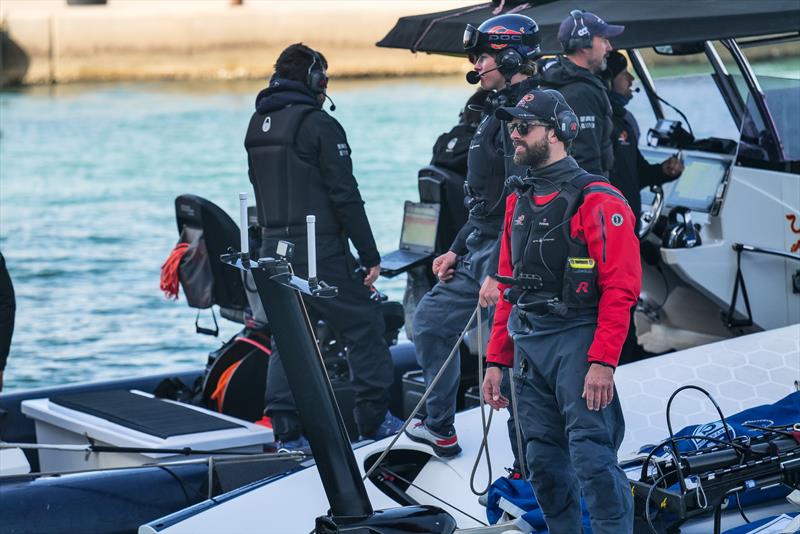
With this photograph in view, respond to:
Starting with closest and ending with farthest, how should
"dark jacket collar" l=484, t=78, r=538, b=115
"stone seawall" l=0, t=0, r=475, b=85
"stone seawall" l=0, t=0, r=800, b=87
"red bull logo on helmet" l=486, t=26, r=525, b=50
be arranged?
"dark jacket collar" l=484, t=78, r=538, b=115 < "red bull logo on helmet" l=486, t=26, r=525, b=50 < "stone seawall" l=0, t=0, r=800, b=87 < "stone seawall" l=0, t=0, r=475, b=85

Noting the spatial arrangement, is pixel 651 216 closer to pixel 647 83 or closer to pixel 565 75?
pixel 647 83

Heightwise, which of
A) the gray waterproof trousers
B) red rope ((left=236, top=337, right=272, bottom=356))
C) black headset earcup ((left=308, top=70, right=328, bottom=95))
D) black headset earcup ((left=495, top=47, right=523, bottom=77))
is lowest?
red rope ((left=236, top=337, right=272, bottom=356))

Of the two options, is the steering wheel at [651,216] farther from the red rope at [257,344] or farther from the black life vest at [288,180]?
the red rope at [257,344]

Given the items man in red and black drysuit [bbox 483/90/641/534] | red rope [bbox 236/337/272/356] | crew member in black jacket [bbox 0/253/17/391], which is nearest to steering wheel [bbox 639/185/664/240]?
red rope [bbox 236/337/272/356]

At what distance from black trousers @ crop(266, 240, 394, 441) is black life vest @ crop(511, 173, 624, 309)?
198 centimetres

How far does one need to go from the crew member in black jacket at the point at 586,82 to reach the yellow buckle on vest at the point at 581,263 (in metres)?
1.24

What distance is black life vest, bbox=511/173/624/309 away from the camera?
3.96 m

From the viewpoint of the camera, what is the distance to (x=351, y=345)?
6.10 metres

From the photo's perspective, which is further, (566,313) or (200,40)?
(200,40)

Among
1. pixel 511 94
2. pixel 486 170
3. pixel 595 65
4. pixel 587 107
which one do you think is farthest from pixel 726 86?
pixel 511 94

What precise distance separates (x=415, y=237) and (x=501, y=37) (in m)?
1.84

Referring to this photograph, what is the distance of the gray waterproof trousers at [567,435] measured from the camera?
392 centimetres

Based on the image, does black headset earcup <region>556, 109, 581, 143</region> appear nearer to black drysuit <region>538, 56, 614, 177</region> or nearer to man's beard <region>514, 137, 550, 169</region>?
man's beard <region>514, 137, 550, 169</region>

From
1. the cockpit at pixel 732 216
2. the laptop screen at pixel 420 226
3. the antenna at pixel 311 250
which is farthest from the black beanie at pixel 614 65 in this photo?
the antenna at pixel 311 250
